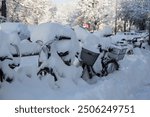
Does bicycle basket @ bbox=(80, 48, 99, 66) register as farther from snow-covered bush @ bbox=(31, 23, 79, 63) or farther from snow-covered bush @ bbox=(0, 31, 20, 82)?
snow-covered bush @ bbox=(0, 31, 20, 82)

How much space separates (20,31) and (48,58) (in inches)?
400

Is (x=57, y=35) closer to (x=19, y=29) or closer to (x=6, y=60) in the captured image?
(x=6, y=60)

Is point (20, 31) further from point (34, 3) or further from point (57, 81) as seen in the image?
point (34, 3)

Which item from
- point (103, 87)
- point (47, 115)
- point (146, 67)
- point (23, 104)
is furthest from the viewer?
point (146, 67)

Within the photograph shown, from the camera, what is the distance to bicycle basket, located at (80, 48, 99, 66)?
11484 mm

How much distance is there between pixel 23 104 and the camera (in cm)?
798

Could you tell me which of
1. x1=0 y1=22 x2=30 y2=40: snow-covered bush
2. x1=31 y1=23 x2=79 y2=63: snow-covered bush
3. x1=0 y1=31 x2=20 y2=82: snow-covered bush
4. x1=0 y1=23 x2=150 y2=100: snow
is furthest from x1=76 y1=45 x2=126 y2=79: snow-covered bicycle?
x1=0 y1=22 x2=30 y2=40: snow-covered bush

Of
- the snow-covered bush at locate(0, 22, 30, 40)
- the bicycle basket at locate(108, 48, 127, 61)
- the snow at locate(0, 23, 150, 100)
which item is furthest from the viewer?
the snow-covered bush at locate(0, 22, 30, 40)

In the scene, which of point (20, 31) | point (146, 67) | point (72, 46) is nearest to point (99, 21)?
point (20, 31)

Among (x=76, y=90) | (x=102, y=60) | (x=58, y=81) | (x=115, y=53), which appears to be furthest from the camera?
(x=115, y=53)

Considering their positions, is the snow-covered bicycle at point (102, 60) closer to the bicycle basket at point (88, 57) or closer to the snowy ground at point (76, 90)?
the bicycle basket at point (88, 57)

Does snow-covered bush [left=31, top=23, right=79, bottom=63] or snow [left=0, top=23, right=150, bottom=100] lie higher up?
snow-covered bush [left=31, top=23, right=79, bottom=63]

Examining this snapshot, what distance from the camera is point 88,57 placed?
37.8 feet

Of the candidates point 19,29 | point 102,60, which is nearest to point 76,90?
point 102,60
